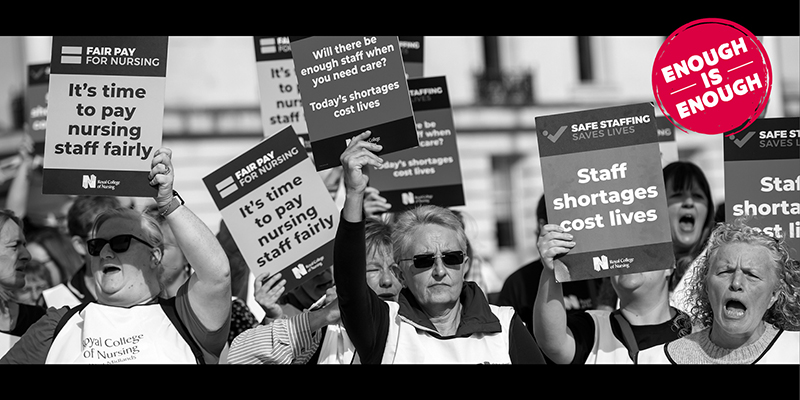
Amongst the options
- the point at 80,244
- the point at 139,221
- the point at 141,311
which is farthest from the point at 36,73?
the point at 141,311

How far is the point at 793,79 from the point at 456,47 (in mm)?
7989

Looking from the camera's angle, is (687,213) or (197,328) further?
(687,213)

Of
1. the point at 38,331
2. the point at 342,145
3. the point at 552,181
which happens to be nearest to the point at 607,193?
the point at 552,181

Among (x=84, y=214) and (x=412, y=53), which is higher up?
(x=412, y=53)

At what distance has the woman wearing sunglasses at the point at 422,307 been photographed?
310 centimetres

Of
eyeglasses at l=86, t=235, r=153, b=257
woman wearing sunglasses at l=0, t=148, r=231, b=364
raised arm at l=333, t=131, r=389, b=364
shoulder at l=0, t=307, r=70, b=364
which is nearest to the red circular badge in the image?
raised arm at l=333, t=131, r=389, b=364

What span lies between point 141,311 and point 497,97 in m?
17.4

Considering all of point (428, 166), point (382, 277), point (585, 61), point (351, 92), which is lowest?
point (382, 277)

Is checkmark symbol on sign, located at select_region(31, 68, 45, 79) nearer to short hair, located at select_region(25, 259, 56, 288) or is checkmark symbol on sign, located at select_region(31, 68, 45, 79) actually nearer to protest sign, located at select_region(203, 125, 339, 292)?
short hair, located at select_region(25, 259, 56, 288)

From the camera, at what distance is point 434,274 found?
3342mm

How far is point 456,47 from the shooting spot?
2055 cm

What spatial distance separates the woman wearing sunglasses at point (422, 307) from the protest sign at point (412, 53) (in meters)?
2.47

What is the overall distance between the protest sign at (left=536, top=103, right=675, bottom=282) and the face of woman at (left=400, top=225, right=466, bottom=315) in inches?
15.5

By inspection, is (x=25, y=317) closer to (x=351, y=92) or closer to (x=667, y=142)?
(x=351, y=92)
